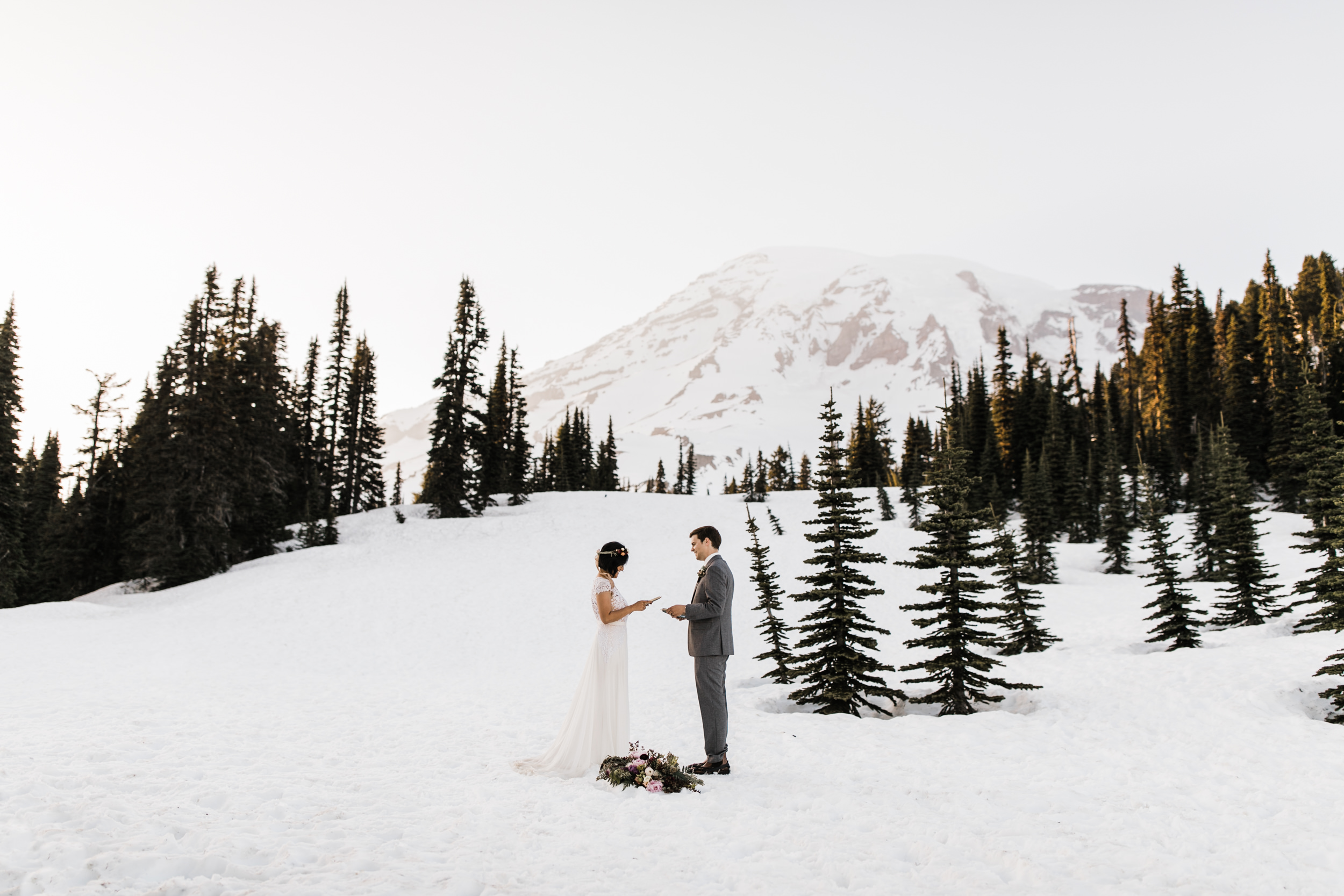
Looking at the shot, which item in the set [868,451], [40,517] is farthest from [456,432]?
[868,451]

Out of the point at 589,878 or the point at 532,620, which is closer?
the point at 589,878

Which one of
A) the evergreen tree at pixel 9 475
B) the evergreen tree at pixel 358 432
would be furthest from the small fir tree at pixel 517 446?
the evergreen tree at pixel 9 475

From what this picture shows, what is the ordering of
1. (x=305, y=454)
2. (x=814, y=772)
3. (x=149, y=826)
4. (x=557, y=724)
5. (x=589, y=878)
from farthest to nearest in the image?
(x=305, y=454) < (x=557, y=724) < (x=814, y=772) < (x=149, y=826) < (x=589, y=878)

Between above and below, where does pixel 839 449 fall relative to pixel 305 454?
below

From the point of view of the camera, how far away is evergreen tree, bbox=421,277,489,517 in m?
41.1

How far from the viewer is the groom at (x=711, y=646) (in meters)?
7.89

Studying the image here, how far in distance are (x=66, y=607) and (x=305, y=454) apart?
933 inches

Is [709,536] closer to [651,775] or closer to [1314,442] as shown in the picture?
[651,775]

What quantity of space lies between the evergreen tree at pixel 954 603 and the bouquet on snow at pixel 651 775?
676cm

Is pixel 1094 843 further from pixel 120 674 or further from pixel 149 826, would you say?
pixel 120 674

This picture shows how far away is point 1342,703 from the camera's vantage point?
10.8 m

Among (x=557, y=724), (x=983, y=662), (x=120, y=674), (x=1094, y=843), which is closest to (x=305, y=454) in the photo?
(x=120, y=674)

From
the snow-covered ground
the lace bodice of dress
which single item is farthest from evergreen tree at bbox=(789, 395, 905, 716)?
the lace bodice of dress

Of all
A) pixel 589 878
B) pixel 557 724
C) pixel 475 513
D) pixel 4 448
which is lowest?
pixel 557 724
